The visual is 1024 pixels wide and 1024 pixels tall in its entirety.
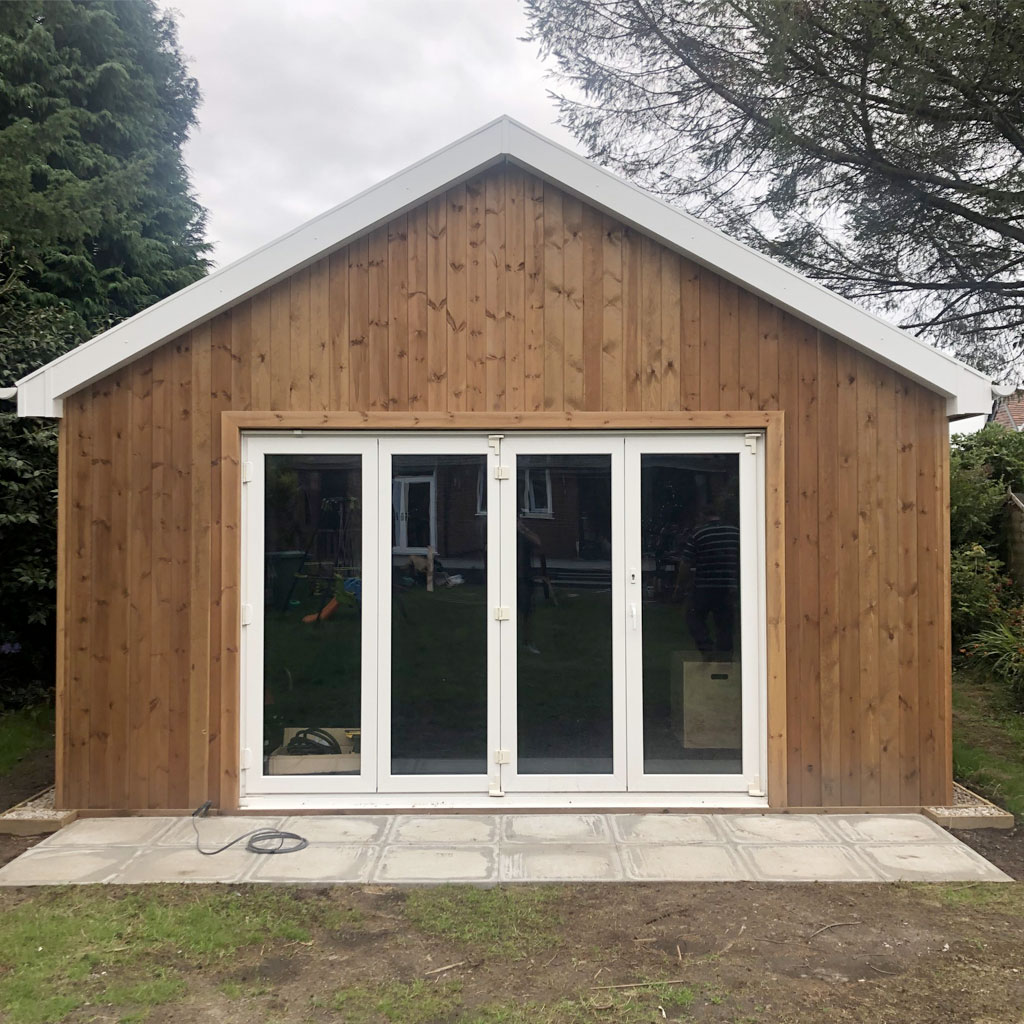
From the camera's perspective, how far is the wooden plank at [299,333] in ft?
15.5

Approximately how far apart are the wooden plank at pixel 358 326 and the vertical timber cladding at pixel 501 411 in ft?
0.04

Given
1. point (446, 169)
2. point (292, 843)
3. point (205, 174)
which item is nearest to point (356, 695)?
point (292, 843)

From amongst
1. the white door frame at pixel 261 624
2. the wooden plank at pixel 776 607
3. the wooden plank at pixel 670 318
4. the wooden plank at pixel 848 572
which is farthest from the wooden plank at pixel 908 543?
the white door frame at pixel 261 624

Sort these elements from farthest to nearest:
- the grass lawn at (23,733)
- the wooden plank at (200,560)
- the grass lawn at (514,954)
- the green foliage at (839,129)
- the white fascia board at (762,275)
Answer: the green foliage at (839,129) → the grass lawn at (23,733) → the wooden plank at (200,560) → the white fascia board at (762,275) → the grass lawn at (514,954)

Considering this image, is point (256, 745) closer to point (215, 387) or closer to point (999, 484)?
point (215, 387)

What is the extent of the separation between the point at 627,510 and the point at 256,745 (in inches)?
99.7

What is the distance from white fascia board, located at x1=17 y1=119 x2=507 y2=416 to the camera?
4551 mm

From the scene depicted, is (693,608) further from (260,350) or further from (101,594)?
(101,594)

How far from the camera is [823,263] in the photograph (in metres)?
8.07

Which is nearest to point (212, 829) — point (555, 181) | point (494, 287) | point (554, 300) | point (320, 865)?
point (320, 865)

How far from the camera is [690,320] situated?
15.6 ft

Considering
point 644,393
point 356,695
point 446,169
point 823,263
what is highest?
point 823,263

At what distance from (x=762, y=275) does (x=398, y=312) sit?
208cm

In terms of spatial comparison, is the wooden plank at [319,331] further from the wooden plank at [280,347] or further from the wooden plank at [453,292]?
the wooden plank at [453,292]
